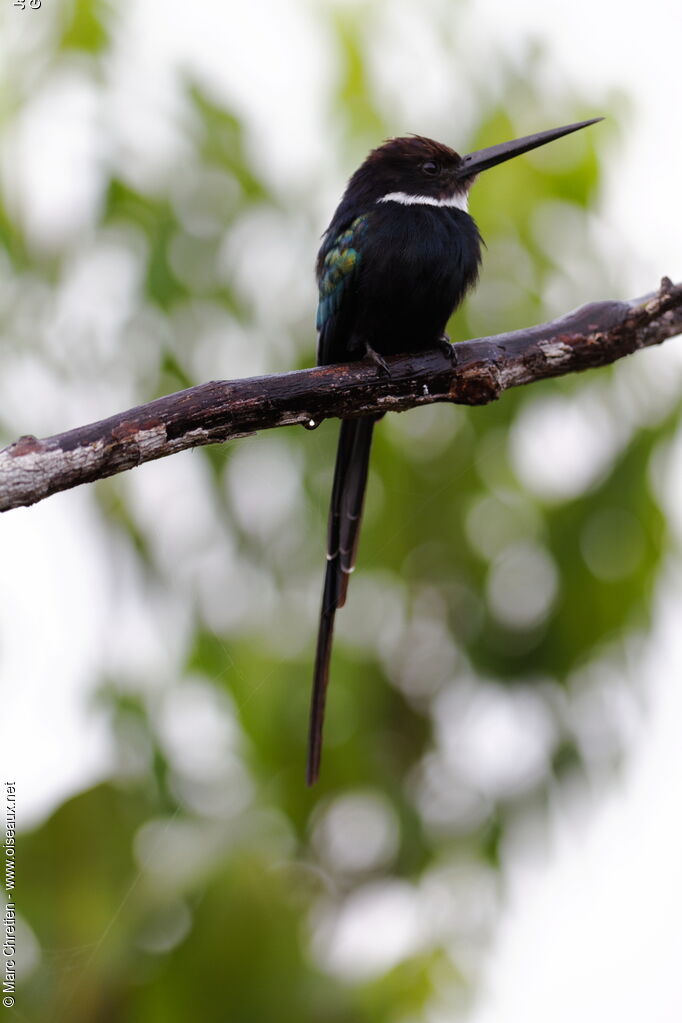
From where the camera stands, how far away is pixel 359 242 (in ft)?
7.57

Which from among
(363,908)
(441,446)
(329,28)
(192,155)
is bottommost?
(363,908)

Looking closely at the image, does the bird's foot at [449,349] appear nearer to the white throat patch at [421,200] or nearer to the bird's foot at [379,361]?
the bird's foot at [379,361]

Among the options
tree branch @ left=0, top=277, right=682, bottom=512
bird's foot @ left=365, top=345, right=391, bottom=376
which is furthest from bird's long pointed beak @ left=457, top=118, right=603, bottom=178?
bird's foot @ left=365, top=345, right=391, bottom=376

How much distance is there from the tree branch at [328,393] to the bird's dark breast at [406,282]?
0.13 meters

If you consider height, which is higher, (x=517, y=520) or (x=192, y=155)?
(x=192, y=155)

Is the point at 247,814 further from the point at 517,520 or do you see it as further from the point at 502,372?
the point at 502,372

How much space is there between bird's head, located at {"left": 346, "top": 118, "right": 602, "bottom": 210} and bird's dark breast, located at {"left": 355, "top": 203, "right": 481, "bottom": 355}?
0.37ft

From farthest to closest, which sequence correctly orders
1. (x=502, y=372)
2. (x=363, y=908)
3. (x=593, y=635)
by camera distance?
(x=593, y=635)
(x=363, y=908)
(x=502, y=372)

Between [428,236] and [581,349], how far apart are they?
0.44m

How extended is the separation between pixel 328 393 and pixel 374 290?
0.42m

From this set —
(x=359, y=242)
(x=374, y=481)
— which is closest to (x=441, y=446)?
(x=374, y=481)

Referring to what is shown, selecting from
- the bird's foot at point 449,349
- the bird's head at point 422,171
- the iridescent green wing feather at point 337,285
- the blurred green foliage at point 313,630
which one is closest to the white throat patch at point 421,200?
the bird's head at point 422,171

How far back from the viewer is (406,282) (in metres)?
2.27

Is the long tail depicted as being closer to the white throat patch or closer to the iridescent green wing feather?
the iridescent green wing feather
